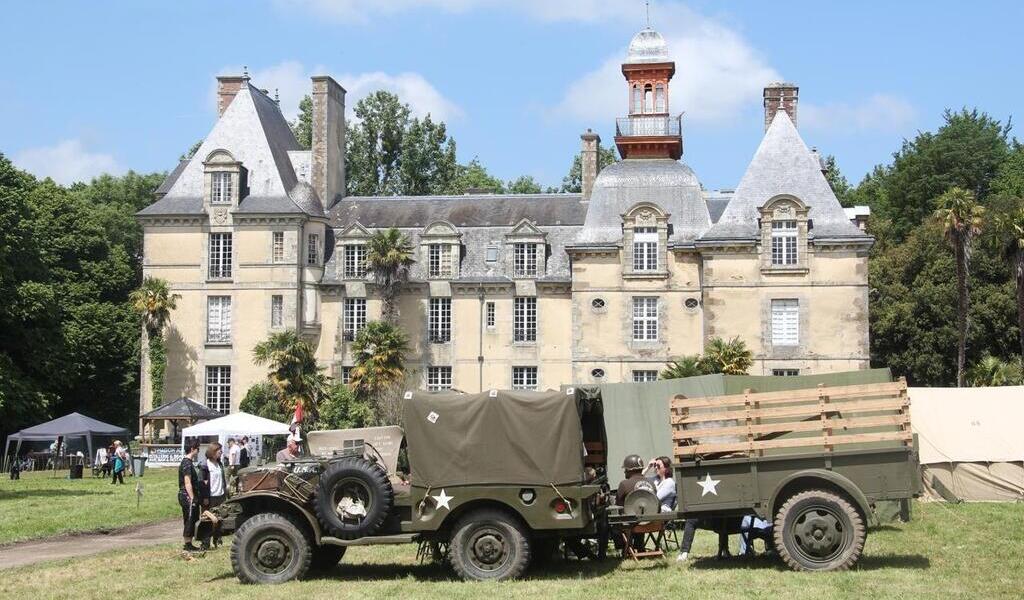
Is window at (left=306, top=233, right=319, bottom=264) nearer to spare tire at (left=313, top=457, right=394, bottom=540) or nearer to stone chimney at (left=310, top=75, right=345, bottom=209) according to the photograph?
stone chimney at (left=310, top=75, right=345, bottom=209)

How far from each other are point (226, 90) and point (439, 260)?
12.7m

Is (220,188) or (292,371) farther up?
(220,188)

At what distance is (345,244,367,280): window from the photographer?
5256 centimetres

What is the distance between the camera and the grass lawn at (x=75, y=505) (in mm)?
24641

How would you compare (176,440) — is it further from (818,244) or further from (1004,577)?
(1004,577)

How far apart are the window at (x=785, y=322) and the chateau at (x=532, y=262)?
64 mm

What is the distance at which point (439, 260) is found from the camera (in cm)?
5262

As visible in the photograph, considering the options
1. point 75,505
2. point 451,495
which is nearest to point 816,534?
point 451,495

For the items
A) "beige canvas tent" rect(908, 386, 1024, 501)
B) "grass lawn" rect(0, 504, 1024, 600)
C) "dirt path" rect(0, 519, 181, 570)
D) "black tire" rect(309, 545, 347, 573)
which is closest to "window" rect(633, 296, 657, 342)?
"beige canvas tent" rect(908, 386, 1024, 501)

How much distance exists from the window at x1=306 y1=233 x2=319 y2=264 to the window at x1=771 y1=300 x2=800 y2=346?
18.3 meters

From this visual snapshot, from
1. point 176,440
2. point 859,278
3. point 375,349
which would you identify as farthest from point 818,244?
point 176,440

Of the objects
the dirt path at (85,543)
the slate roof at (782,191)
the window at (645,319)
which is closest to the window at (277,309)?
the window at (645,319)

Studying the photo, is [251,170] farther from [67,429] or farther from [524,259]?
[67,429]

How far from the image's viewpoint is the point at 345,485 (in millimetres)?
16781
